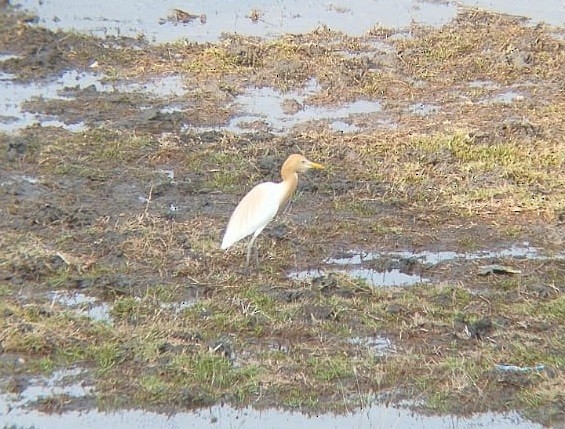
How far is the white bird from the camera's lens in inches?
299

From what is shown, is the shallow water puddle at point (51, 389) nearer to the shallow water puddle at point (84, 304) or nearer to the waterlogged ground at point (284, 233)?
the waterlogged ground at point (284, 233)

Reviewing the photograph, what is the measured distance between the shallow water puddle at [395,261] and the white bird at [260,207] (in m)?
0.43

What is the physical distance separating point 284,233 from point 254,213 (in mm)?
591

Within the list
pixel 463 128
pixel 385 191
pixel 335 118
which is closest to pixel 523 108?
pixel 463 128

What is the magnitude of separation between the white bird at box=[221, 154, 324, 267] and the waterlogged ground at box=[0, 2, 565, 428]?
238mm

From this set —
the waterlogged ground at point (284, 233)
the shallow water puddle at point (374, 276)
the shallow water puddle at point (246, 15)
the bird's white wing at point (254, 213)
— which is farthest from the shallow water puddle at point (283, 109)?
the shallow water puddle at point (374, 276)

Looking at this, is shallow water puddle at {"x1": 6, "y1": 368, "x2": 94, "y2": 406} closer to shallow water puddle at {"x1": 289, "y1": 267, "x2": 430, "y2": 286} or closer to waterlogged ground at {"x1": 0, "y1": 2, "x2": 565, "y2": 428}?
waterlogged ground at {"x1": 0, "y1": 2, "x2": 565, "y2": 428}

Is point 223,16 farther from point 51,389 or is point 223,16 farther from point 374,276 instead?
point 51,389

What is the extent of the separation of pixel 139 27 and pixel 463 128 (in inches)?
199

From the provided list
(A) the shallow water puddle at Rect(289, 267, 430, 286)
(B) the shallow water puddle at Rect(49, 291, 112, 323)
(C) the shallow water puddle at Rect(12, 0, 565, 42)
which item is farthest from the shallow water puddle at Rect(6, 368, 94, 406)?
(C) the shallow water puddle at Rect(12, 0, 565, 42)

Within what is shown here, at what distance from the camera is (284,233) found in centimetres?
820

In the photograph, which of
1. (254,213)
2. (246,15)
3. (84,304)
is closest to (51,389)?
(84,304)

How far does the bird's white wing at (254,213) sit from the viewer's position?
7590 mm

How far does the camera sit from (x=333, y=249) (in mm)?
8062
